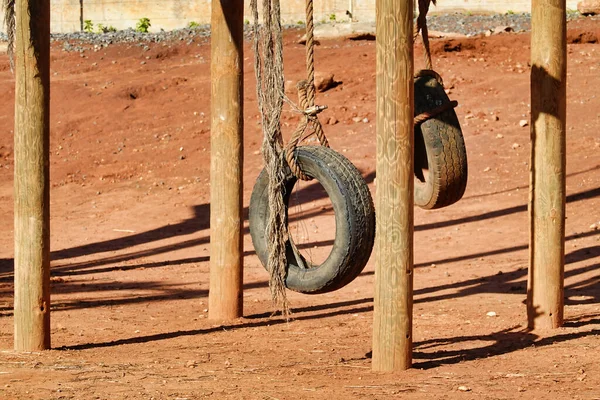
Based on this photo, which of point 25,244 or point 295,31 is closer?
point 25,244

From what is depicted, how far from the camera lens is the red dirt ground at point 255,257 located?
6.06m

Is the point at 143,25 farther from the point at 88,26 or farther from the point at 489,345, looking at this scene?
the point at 489,345

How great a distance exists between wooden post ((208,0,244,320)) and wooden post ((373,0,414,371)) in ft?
6.81

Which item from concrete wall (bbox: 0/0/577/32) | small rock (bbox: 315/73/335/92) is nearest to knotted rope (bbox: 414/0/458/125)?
small rock (bbox: 315/73/335/92)

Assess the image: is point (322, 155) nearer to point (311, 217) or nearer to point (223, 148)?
point (223, 148)

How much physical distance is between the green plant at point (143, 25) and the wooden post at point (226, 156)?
16.4 meters

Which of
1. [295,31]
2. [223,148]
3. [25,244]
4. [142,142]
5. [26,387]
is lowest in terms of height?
[26,387]

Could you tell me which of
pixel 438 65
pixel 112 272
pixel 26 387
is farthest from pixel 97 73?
pixel 26 387

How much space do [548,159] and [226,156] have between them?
2.32 metres

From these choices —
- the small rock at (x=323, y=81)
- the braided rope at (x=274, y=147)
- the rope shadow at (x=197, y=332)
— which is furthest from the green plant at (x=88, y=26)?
the braided rope at (x=274, y=147)

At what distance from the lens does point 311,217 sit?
12.7 m

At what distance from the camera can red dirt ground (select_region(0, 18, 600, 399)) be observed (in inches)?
239

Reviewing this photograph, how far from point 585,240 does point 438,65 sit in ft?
24.4

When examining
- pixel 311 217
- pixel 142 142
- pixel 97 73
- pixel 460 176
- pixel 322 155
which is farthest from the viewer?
pixel 97 73
